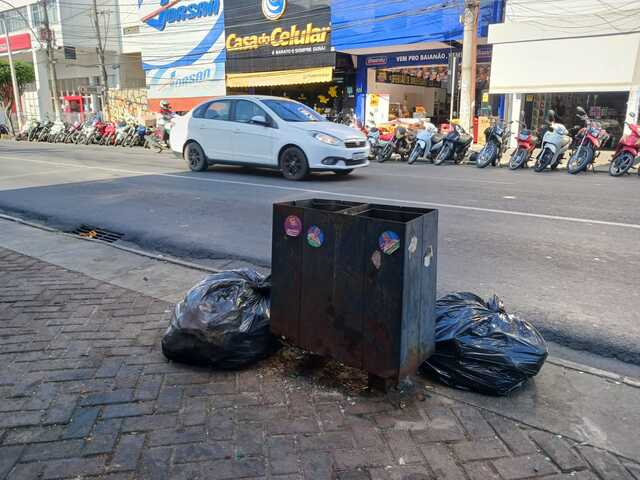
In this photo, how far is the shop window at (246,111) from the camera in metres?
10.7

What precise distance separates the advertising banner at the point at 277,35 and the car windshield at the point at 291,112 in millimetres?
12959

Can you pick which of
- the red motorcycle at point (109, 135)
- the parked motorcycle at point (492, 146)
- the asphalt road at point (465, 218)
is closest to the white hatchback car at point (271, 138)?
the asphalt road at point (465, 218)

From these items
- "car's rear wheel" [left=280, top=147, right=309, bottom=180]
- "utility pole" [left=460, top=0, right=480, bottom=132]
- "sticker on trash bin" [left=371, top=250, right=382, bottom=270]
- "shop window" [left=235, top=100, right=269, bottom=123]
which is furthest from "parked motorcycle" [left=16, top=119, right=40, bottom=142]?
"sticker on trash bin" [left=371, top=250, right=382, bottom=270]

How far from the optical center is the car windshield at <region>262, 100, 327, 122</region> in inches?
415

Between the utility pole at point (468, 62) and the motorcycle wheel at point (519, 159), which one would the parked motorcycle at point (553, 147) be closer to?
the motorcycle wheel at point (519, 159)

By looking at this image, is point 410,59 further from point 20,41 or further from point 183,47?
point 20,41

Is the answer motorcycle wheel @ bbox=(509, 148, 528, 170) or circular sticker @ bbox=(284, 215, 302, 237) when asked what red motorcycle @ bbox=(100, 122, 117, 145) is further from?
circular sticker @ bbox=(284, 215, 302, 237)

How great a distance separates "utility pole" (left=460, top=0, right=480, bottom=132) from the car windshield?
696 centimetres

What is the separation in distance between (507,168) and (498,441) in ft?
40.4

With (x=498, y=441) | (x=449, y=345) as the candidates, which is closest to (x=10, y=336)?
(x=449, y=345)

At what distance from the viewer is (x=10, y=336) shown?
130 inches

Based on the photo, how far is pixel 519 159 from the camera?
1298cm

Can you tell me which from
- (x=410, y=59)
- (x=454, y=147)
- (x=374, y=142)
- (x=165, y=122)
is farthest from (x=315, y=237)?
(x=410, y=59)

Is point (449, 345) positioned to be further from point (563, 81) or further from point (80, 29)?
point (80, 29)
